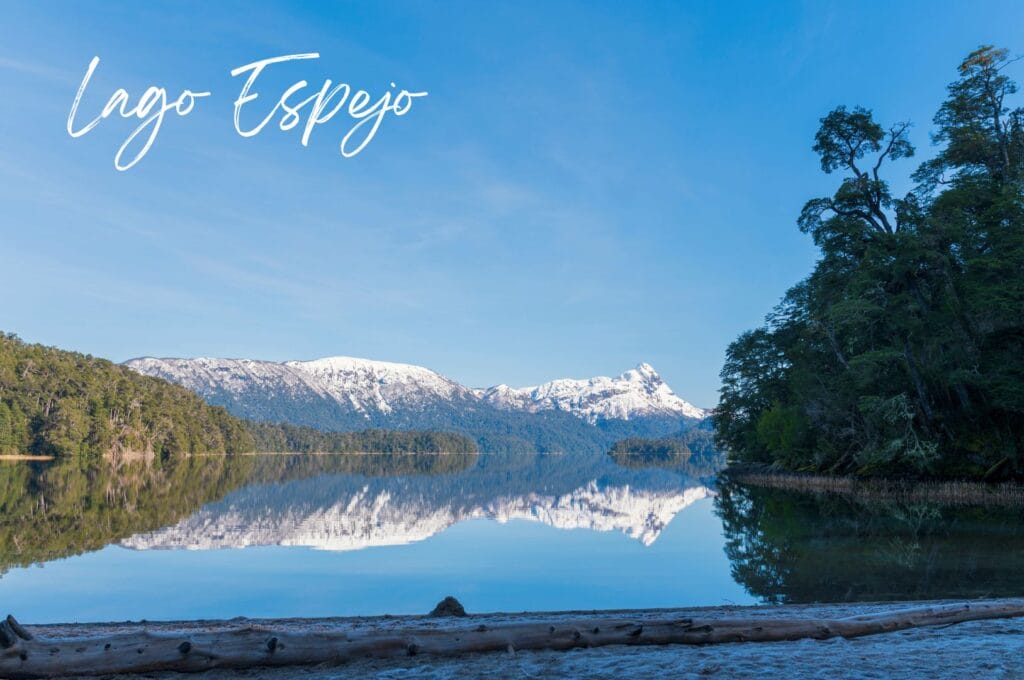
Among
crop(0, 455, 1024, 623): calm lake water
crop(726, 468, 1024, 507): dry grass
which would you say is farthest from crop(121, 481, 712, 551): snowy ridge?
crop(726, 468, 1024, 507): dry grass

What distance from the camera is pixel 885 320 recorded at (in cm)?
4272

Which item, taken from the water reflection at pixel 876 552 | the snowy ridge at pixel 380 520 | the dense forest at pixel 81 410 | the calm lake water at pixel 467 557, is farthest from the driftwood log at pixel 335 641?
the dense forest at pixel 81 410

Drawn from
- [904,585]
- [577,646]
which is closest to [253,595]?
[577,646]

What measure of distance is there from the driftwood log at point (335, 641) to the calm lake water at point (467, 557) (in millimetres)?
6845

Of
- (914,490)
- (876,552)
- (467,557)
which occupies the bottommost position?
(467,557)

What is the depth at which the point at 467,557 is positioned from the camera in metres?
22.8

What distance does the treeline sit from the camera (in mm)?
106188

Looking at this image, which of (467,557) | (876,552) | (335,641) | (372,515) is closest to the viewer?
(335,641)

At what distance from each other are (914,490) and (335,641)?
41.8 m

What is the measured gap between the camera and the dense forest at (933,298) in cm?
3738

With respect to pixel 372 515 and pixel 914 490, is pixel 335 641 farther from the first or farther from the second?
pixel 914 490

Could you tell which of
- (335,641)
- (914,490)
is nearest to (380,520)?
(335,641)

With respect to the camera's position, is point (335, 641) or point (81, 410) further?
point (81, 410)

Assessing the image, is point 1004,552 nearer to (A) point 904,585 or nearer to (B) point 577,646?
(A) point 904,585
